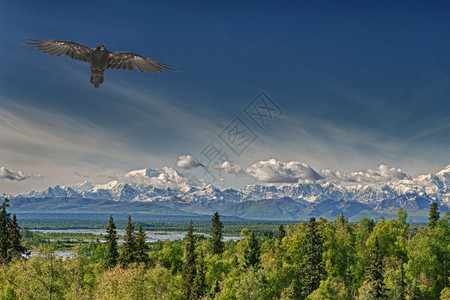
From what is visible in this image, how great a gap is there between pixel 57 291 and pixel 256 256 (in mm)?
38143

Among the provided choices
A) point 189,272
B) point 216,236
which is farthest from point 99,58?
point 216,236

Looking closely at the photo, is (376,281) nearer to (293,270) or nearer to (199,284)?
(293,270)

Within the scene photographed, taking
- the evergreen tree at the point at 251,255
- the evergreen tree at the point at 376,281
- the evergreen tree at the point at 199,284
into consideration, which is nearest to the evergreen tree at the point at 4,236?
the evergreen tree at the point at 199,284

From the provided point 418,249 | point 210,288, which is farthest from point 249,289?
point 418,249

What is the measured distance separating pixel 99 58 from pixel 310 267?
60.3 meters

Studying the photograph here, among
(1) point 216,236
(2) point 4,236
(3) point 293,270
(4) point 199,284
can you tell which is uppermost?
(2) point 4,236

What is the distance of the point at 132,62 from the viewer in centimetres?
821

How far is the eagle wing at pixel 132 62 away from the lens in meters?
7.84

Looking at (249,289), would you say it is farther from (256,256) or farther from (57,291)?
(57,291)

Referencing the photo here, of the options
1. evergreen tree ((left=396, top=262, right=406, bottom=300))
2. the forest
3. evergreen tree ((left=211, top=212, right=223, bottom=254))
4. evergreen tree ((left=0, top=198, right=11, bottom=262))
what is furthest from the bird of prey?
evergreen tree ((left=211, top=212, right=223, bottom=254))

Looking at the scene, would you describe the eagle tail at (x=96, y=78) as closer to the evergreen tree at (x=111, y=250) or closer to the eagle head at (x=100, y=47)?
the eagle head at (x=100, y=47)

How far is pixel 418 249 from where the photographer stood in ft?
231

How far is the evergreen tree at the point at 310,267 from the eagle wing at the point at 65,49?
187ft

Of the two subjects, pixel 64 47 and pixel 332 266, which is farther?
pixel 332 266
